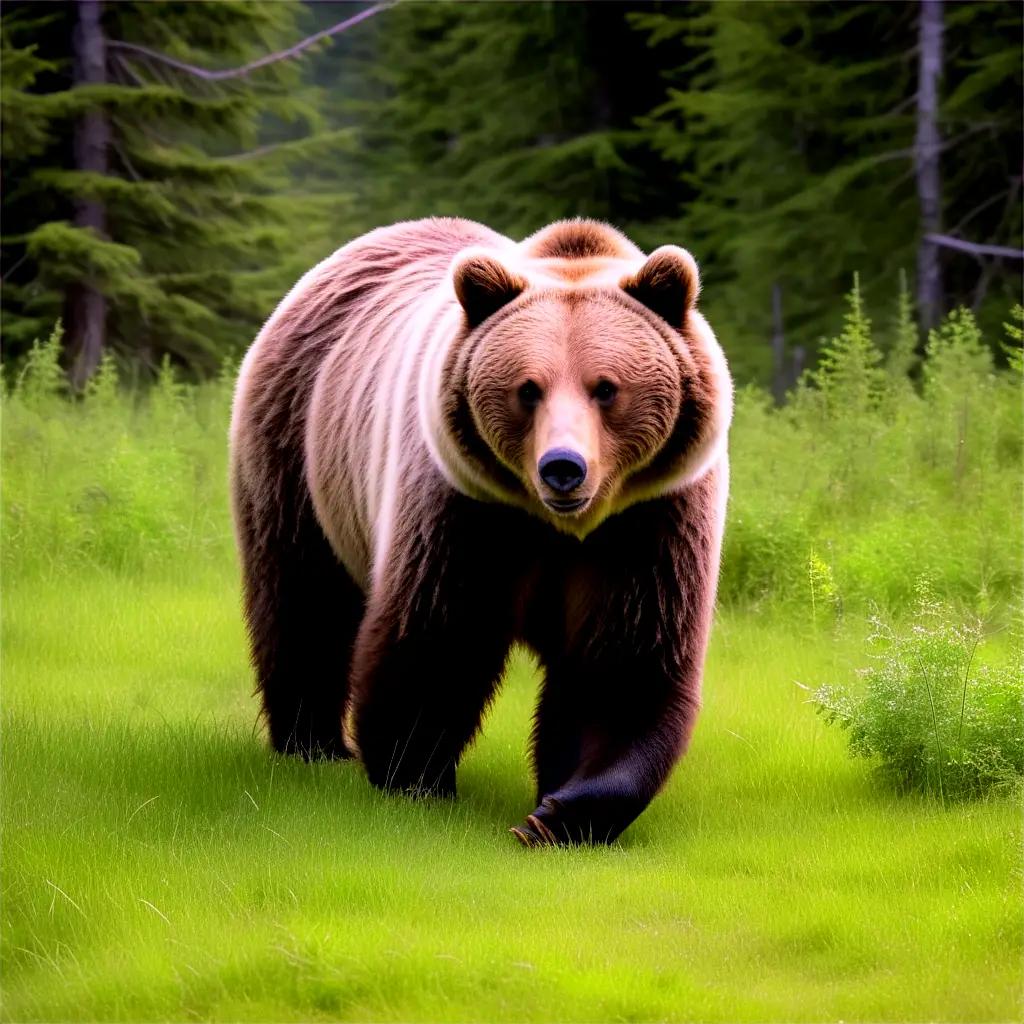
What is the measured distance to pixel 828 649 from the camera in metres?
7.09

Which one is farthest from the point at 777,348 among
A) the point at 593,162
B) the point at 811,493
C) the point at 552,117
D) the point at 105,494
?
the point at 105,494

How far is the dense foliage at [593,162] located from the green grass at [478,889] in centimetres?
1084

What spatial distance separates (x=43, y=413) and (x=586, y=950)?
8.39m

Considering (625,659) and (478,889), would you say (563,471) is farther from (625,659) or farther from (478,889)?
(478,889)

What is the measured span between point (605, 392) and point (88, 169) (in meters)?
13.0

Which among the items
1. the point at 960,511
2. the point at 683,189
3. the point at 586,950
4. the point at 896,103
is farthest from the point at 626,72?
the point at 586,950

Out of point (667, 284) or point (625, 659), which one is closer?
point (667, 284)

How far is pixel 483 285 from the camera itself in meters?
4.63

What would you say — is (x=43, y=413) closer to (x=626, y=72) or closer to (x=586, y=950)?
(x=586, y=950)

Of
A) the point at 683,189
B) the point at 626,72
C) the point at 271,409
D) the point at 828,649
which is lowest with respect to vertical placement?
the point at 828,649

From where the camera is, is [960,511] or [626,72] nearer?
[960,511]

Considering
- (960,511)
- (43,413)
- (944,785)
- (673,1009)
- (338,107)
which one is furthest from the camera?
(338,107)

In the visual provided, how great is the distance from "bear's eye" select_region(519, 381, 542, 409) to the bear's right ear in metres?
0.37

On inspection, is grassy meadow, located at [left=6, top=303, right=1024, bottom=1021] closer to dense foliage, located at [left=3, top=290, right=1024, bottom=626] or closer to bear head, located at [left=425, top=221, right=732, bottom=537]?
dense foliage, located at [left=3, top=290, right=1024, bottom=626]
